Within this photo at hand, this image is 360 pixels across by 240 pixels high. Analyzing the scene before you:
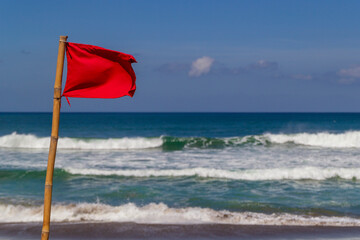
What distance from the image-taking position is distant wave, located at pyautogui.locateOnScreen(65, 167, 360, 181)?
1523 cm

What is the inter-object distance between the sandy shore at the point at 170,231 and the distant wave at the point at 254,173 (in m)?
6.26

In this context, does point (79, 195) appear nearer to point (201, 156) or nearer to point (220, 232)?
point (220, 232)

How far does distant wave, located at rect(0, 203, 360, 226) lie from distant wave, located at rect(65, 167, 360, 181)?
17.0ft

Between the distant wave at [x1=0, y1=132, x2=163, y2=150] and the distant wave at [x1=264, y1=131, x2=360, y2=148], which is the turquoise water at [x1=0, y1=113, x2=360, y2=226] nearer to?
the distant wave at [x1=264, y1=131, x2=360, y2=148]

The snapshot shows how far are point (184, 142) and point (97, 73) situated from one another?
24.8 metres

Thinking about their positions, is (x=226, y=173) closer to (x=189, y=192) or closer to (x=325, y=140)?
(x=189, y=192)

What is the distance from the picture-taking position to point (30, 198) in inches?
472

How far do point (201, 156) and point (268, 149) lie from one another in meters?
5.45

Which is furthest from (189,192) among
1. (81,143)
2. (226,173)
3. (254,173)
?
(81,143)

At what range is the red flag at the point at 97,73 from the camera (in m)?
4.39

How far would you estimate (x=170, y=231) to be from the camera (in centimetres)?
862

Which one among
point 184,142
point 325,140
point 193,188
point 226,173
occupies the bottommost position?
point 193,188

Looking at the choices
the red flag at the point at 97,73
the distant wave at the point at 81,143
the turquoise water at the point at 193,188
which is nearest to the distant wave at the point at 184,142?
the distant wave at the point at 81,143

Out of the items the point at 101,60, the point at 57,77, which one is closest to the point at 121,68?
the point at 101,60
